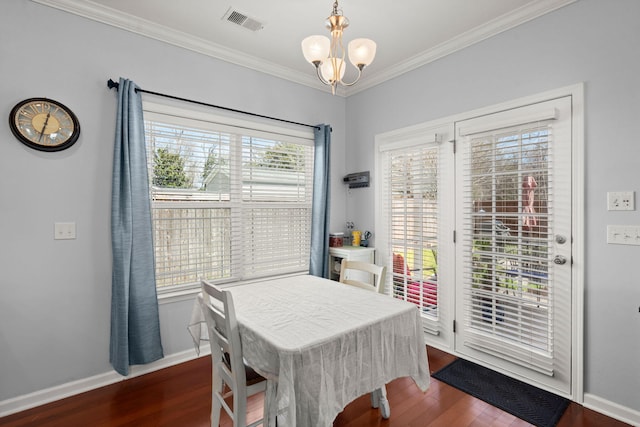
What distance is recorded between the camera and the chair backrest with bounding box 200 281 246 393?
1454 millimetres

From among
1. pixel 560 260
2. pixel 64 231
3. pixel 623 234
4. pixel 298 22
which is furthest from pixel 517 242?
pixel 64 231

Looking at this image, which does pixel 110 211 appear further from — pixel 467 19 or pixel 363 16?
pixel 467 19

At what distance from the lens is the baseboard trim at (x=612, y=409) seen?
6.24ft

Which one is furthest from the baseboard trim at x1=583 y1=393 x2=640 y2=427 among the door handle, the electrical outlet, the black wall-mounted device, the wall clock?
the wall clock

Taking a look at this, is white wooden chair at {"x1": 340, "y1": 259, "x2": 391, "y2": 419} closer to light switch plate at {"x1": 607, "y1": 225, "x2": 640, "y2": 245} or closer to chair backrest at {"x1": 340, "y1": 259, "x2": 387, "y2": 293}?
chair backrest at {"x1": 340, "y1": 259, "x2": 387, "y2": 293}

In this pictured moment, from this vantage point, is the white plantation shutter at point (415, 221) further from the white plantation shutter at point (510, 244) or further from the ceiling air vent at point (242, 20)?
the ceiling air vent at point (242, 20)

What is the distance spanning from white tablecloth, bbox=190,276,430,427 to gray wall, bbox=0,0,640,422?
100 centimetres

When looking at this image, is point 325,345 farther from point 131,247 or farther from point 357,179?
point 357,179

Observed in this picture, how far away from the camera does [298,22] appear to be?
2.46 meters

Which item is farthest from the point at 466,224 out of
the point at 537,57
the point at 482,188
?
the point at 537,57

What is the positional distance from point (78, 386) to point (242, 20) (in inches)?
114

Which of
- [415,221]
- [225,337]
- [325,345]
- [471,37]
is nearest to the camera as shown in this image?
[325,345]

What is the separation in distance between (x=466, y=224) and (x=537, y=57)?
1.31 metres

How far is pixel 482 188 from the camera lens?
2.58 m
